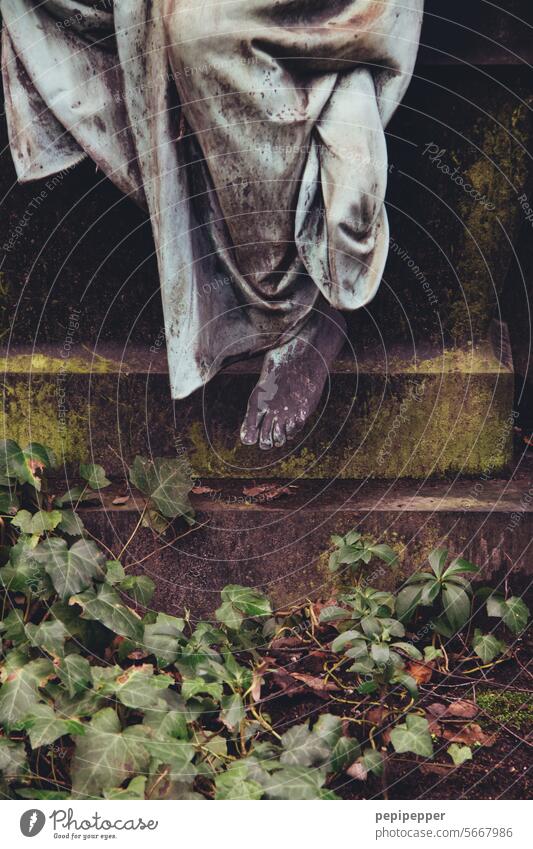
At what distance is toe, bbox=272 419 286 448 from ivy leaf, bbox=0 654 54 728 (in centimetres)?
86

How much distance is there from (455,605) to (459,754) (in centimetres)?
43

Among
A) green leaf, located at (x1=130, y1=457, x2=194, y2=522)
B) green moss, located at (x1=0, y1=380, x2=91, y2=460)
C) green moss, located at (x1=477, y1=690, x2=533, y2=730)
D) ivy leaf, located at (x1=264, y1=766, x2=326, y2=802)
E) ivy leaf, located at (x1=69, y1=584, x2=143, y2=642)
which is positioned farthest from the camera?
green moss, located at (x1=0, y1=380, x2=91, y2=460)

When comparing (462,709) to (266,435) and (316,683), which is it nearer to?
(316,683)

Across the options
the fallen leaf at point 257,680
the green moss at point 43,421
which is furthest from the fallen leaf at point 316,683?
the green moss at point 43,421

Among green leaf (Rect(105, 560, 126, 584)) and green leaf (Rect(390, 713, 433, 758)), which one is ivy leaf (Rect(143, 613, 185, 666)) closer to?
green leaf (Rect(105, 560, 126, 584))

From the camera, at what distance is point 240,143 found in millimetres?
2615

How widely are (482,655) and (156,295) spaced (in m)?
1.31

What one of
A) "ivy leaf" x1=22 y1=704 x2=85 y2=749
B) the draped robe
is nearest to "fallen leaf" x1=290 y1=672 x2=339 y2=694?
"ivy leaf" x1=22 y1=704 x2=85 y2=749

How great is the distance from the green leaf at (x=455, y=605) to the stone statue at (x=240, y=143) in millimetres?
581

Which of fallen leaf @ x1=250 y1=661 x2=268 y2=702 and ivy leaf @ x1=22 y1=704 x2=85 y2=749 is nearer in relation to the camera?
ivy leaf @ x1=22 y1=704 x2=85 y2=749

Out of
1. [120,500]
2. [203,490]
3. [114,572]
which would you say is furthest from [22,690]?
[203,490]

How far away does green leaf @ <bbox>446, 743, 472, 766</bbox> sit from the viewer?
2.27 metres

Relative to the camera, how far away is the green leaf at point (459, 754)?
227cm

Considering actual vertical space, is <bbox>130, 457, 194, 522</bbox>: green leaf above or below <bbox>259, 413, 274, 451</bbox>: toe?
below
